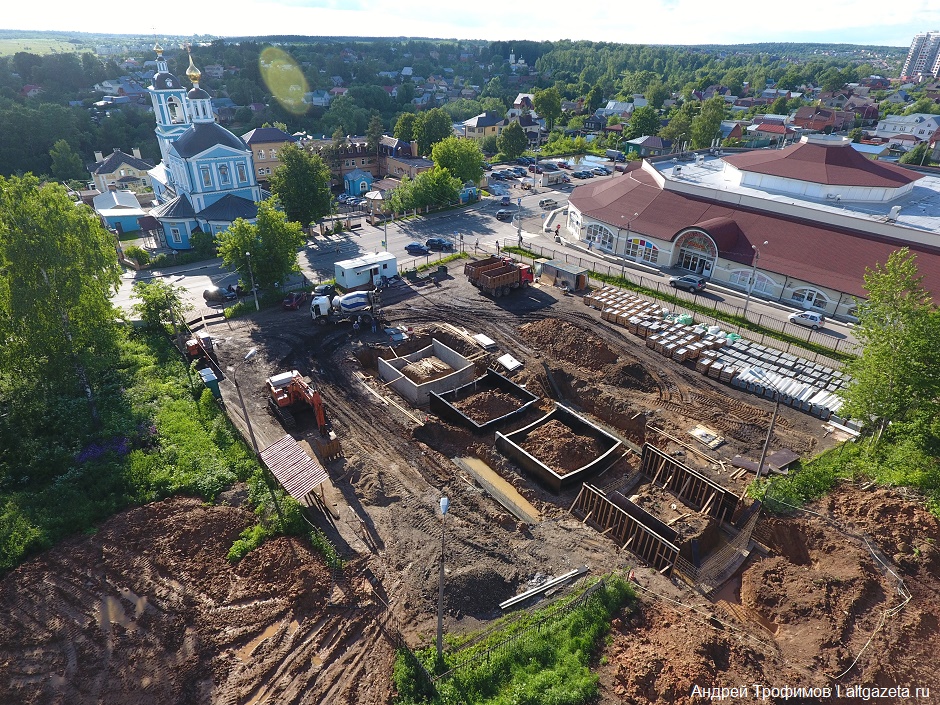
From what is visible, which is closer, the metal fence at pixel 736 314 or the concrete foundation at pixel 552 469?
the concrete foundation at pixel 552 469

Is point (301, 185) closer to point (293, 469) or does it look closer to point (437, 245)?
point (437, 245)

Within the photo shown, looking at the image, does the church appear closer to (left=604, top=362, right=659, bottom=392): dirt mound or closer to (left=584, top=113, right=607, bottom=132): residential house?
(left=604, top=362, right=659, bottom=392): dirt mound

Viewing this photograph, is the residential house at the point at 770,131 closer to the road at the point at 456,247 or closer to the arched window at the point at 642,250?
the road at the point at 456,247

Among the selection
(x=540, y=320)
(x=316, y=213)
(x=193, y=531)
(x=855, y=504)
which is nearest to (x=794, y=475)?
(x=855, y=504)

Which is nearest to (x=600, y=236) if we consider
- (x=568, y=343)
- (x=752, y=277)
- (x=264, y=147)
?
(x=752, y=277)

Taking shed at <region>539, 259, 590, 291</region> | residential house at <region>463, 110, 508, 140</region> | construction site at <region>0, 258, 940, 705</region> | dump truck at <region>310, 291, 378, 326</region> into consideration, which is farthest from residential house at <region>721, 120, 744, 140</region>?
dump truck at <region>310, 291, 378, 326</region>

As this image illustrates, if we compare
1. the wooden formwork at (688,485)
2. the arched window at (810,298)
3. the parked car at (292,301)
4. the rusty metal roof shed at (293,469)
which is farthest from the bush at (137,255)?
→ the arched window at (810,298)
